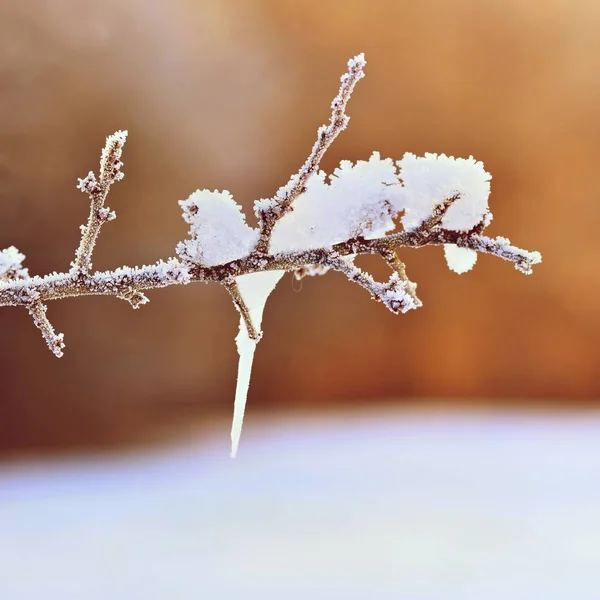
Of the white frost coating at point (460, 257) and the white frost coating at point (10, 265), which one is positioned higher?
the white frost coating at point (460, 257)

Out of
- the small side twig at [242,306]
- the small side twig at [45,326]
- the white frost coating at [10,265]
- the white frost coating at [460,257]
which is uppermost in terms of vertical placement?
the white frost coating at [460,257]

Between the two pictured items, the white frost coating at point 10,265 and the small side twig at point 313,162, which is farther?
the white frost coating at point 10,265

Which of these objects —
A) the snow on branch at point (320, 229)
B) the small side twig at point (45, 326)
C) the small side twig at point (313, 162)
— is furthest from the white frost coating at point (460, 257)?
the small side twig at point (45, 326)

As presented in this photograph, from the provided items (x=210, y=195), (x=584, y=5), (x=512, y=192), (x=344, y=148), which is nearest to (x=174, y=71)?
(x=344, y=148)

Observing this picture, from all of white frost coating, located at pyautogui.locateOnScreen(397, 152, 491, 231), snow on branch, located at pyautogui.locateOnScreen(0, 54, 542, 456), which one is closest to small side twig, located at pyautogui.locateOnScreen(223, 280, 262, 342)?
snow on branch, located at pyautogui.locateOnScreen(0, 54, 542, 456)

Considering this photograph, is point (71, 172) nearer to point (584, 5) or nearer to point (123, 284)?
point (123, 284)

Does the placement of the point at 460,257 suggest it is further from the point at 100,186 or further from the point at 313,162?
the point at 100,186

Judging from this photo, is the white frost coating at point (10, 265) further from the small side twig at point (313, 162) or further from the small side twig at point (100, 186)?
the small side twig at point (313, 162)
